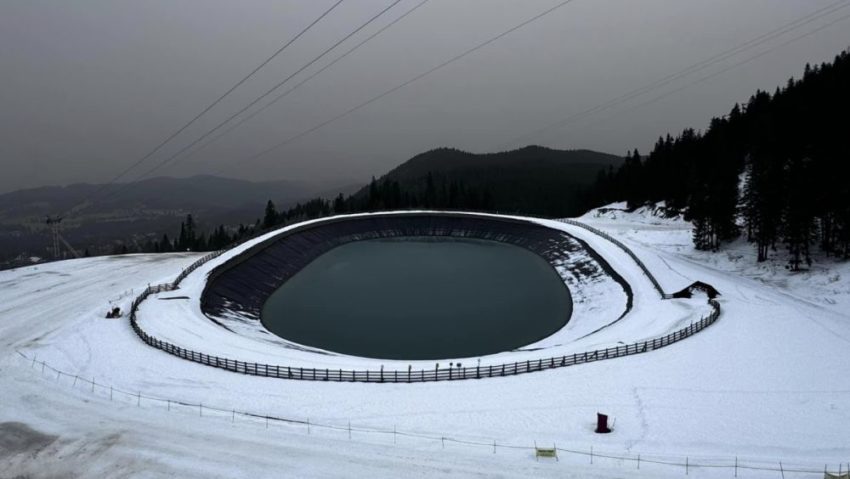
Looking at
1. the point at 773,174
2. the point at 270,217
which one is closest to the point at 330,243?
the point at 270,217

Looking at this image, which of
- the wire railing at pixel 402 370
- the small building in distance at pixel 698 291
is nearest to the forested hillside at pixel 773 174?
the small building in distance at pixel 698 291

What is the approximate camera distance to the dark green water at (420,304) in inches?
1855

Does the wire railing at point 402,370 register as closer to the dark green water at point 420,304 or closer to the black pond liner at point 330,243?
the dark green water at point 420,304

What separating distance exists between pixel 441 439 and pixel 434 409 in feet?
11.8

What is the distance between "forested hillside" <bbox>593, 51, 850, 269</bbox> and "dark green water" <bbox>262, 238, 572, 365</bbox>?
25054mm

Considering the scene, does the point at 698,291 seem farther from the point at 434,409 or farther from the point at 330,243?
the point at 330,243

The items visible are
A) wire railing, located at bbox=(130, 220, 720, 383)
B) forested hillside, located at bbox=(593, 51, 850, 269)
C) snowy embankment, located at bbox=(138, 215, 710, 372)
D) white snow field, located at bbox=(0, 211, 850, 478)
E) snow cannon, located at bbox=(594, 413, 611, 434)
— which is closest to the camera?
white snow field, located at bbox=(0, 211, 850, 478)

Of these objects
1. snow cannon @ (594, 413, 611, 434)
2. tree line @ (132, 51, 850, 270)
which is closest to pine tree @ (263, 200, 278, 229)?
tree line @ (132, 51, 850, 270)

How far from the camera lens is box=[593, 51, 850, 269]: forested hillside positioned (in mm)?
57844

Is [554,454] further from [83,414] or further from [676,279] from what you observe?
[676,279]

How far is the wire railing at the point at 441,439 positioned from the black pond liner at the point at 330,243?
75.1 ft

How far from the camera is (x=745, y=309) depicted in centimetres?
4900

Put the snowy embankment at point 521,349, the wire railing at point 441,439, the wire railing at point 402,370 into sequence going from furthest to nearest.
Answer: the snowy embankment at point 521,349 < the wire railing at point 402,370 < the wire railing at point 441,439

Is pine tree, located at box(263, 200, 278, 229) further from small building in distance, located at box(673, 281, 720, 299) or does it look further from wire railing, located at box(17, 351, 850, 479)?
wire railing, located at box(17, 351, 850, 479)
